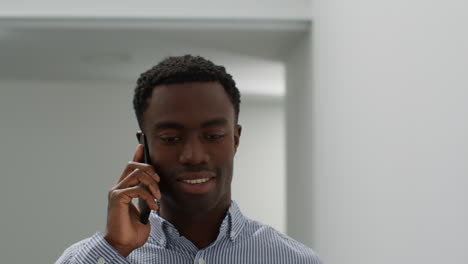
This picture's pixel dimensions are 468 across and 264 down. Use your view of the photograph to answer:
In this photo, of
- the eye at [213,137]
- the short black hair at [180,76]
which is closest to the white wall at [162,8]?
the short black hair at [180,76]

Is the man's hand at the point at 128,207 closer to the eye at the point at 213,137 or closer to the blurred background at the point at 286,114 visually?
the eye at the point at 213,137

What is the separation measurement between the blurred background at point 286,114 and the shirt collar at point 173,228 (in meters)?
0.53

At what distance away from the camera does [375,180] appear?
76.2 inches

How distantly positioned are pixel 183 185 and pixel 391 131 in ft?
3.11

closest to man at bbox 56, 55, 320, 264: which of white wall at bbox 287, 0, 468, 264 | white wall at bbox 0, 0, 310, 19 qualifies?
white wall at bbox 287, 0, 468, 264

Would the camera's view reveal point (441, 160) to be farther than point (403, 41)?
No

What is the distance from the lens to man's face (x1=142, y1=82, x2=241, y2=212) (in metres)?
0.97

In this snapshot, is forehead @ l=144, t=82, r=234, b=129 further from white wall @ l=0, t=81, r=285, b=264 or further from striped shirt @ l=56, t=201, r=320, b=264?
white wall @ l=0, t=81, r=285, b=264

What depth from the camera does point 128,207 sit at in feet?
3.25

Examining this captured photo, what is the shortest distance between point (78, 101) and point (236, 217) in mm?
4440

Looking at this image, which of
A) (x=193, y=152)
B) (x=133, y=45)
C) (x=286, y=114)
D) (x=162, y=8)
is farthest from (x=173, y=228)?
(x=286, y=114)

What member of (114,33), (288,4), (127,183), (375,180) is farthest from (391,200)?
(114,33)

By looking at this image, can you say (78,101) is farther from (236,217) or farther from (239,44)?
(236,217)

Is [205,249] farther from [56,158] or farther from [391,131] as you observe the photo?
[56,158]
